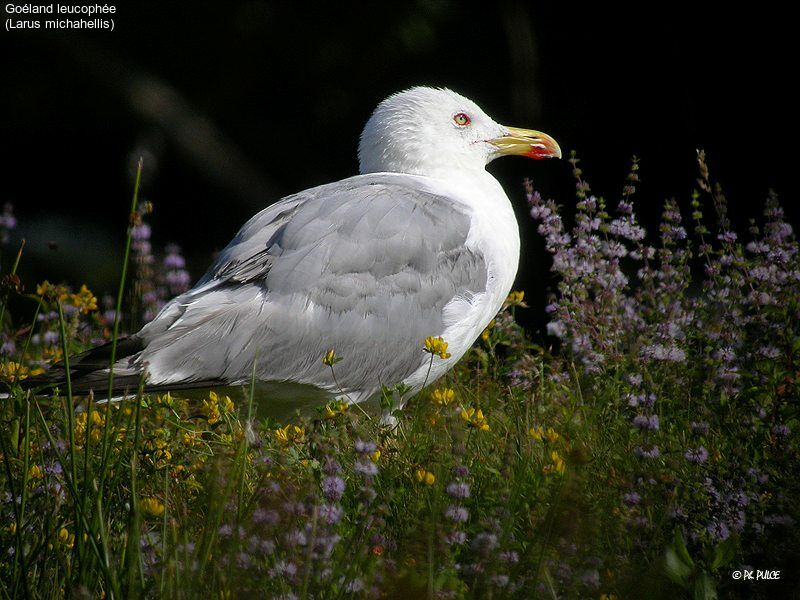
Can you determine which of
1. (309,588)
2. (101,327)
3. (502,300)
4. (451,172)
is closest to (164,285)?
(101,327)

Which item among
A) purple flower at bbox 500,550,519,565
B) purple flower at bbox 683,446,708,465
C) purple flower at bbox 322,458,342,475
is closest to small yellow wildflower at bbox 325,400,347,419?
purple flower at bbox 322,458,342,475

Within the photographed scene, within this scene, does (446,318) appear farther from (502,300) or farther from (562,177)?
(562,177)

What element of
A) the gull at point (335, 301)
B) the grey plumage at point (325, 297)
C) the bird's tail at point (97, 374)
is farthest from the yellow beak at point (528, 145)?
the bird's tail at point (97, 374)

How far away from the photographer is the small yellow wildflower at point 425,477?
2.51m

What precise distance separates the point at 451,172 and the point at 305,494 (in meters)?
2.24

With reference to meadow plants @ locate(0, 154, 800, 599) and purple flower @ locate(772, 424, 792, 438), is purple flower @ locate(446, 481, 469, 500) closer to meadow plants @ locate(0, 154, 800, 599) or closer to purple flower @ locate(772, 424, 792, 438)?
meadow plants @ locate(0, 154, 800, 599)

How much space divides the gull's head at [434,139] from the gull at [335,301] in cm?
47

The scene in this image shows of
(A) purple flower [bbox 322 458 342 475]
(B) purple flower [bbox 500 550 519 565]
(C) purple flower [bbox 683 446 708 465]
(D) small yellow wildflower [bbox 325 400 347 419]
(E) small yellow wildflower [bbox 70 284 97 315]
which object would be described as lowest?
(B) purple flower [bbox 500 550 519 565]

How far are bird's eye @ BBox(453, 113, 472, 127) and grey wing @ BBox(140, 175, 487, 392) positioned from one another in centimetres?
81

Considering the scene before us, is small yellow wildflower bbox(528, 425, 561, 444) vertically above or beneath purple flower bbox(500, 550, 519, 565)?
above

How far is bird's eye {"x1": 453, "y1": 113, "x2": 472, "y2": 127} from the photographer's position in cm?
455

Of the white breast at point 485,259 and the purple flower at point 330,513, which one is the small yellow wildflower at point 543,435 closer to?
the white breast at point 485,259

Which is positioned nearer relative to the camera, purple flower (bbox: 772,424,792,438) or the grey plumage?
purple flower (bbox: 772,424,792,438)

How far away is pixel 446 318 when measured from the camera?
12.3 feet
